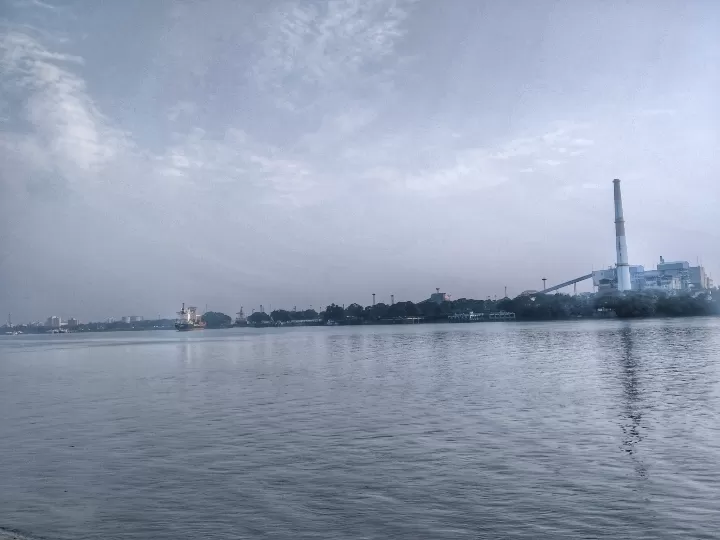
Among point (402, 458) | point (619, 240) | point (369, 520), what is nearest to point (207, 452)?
point (402, 458)

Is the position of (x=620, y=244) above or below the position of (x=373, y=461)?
above

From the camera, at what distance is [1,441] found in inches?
798

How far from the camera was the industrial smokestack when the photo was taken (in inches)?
7372

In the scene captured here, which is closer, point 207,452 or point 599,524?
point 599,524

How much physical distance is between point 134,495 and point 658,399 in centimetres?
2021

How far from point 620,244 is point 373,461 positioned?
191 meters

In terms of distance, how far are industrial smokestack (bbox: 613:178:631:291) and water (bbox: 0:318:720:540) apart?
549 ft

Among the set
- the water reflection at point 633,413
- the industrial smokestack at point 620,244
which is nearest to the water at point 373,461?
the water reflection at point 633,413

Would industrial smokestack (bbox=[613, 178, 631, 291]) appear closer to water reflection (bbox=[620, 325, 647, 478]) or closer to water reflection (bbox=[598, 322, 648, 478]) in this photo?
water reflection (bbox=[598, 322, 648, 478])

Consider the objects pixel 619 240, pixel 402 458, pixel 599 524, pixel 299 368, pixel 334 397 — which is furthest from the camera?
pixel 619 240

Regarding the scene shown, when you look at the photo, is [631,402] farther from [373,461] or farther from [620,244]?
[620,244]

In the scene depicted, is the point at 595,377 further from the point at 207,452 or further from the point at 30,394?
the point at 30,394

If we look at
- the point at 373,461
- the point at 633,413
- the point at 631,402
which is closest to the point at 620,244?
the point at 631,402

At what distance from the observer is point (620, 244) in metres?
190
